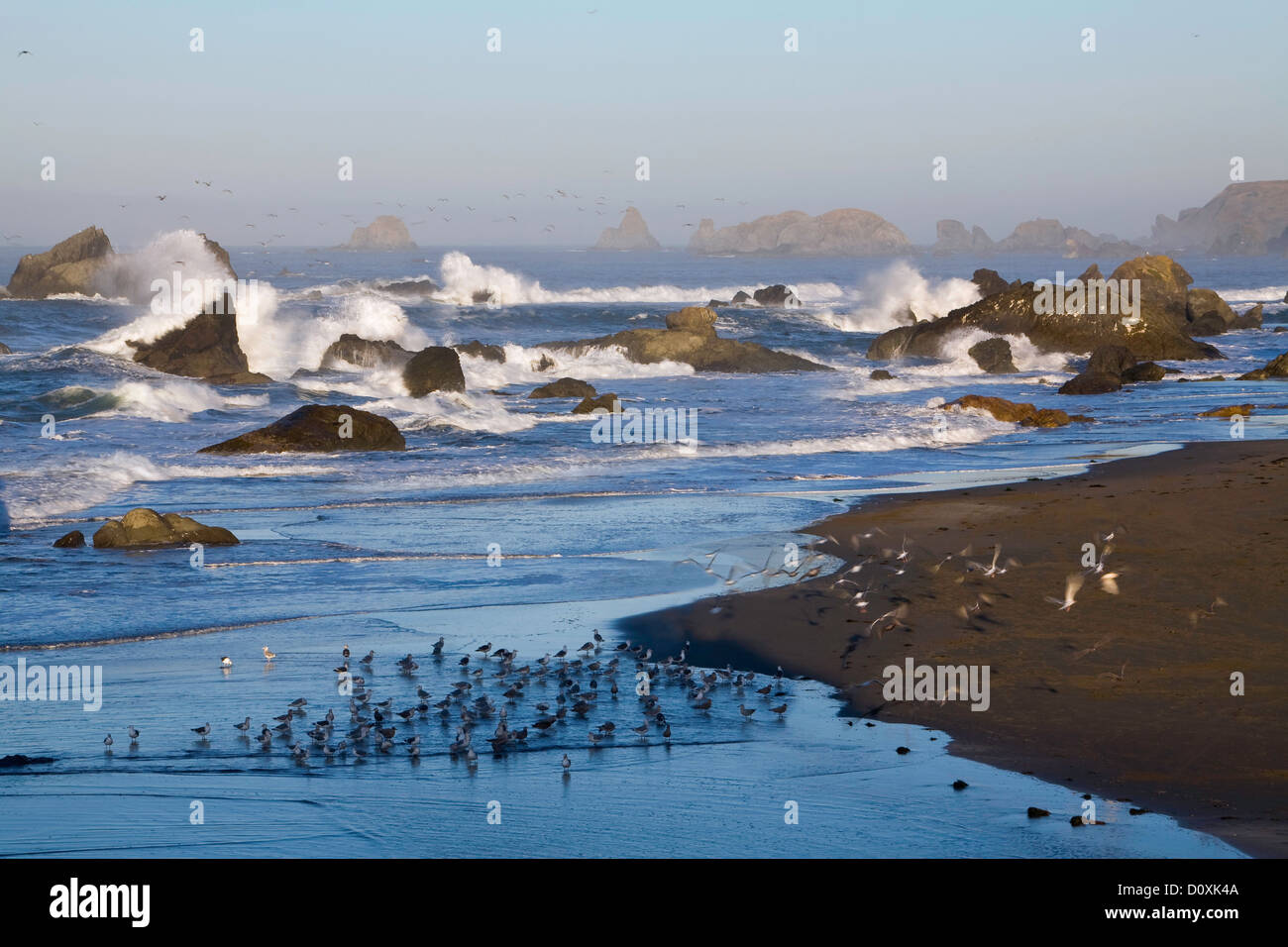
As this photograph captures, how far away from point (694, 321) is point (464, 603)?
28949 millimetres

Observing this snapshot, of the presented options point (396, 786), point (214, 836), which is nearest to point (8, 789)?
point (214, 836)

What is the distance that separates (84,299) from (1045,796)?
61318 millimetres

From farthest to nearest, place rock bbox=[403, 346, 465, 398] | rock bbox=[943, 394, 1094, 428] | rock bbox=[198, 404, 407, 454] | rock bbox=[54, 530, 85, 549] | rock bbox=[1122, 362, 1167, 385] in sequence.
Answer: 1. rock bbox=[1122, 362, 1167, 385]
2. rock bbox=[403, 346, 465, 398]
3. rock bbox=[943, 394, 1094, 428]
4. rock bbox=[198, 404, 407, 454]
5. rock bbox=[54, 530, 85, 549]

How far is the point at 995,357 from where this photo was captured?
118ft

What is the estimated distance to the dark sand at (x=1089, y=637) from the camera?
632 cm

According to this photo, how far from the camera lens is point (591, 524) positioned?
555 inches

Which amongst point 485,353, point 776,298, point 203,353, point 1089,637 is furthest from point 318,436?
point 776,298

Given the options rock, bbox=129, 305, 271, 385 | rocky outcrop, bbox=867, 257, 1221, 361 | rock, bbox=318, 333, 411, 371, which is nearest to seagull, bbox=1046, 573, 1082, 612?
rock, bbox=129, 305, 271, 385

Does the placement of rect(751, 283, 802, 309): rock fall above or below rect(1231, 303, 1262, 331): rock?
above

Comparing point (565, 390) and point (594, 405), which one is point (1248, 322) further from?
point (594, 405)

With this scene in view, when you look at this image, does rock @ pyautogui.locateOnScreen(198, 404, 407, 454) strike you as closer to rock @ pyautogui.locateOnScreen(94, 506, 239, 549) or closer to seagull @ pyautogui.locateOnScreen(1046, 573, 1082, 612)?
rock @ pyautogui.locateOnScreen(94, 506, 239, 549)

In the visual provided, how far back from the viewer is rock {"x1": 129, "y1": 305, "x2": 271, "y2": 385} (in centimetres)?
3084

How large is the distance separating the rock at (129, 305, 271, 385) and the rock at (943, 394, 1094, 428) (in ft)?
53.7
